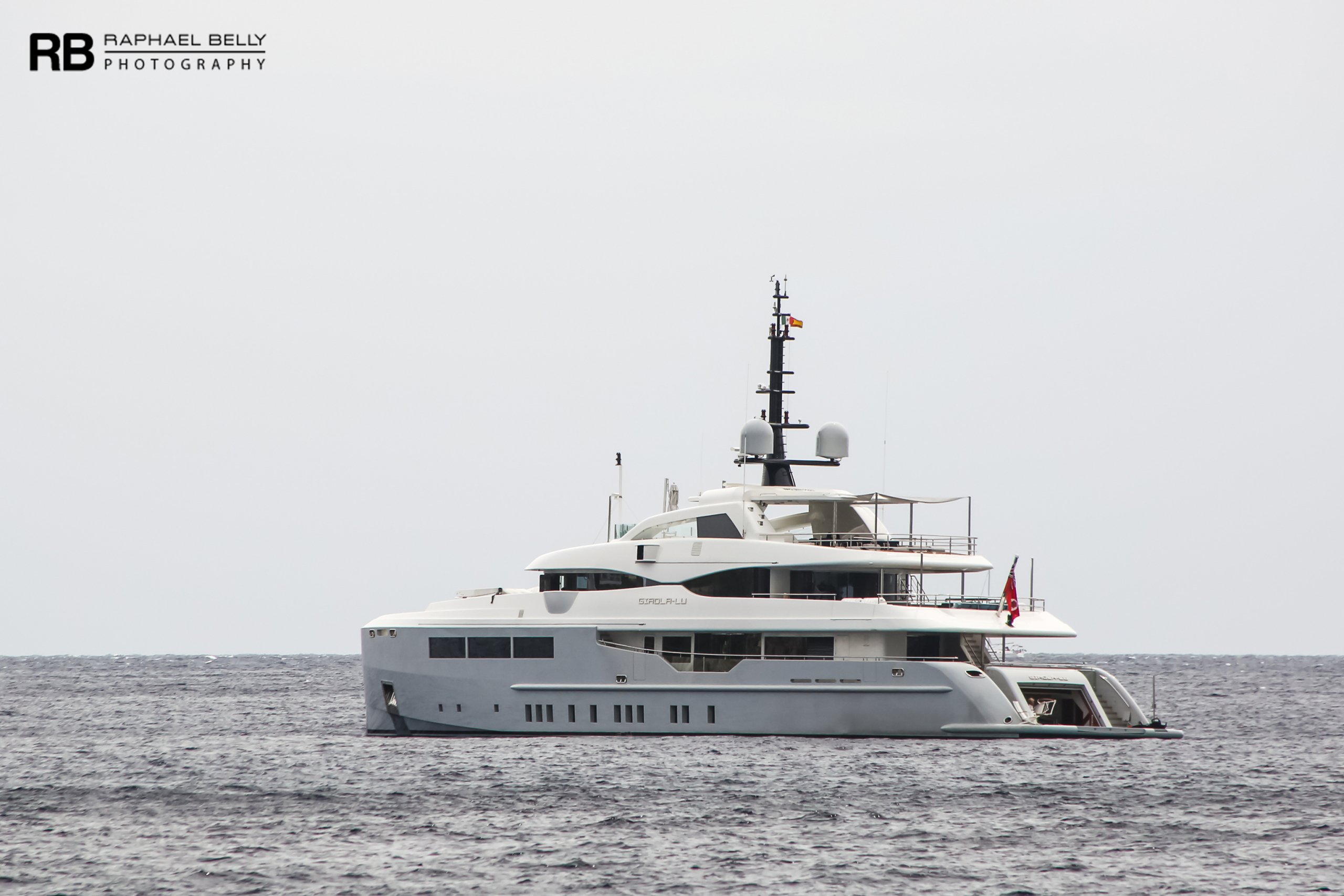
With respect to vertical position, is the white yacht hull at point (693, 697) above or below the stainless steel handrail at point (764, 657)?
below

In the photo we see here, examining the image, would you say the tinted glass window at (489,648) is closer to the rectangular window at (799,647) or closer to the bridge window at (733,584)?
the bridge window at (733,584)

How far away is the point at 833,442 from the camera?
130 feet

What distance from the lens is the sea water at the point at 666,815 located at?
72.8 feet

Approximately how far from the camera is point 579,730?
35438 mm

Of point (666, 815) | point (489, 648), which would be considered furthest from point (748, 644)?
point (666, 815)

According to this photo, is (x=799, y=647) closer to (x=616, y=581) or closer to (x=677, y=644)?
(x=677, y=644)

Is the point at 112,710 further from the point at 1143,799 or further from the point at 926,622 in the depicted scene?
the point at 1143,799

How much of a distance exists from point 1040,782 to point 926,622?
14.3ft

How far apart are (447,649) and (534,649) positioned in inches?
85.2

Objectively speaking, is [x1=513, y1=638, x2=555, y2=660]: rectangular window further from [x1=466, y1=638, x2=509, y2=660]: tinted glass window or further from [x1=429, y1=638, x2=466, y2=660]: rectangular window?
[x1=429, y1=638, x2=466, y2=660]: rectangular window

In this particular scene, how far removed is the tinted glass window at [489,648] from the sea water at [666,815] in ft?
6.44

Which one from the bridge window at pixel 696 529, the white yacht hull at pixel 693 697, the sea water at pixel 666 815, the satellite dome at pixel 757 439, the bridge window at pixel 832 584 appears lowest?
the sea water at pixel 666 815

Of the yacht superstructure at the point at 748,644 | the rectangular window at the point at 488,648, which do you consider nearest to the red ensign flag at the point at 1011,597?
the yacht superstructure at the point at 748,644

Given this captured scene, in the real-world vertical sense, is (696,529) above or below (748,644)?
above
